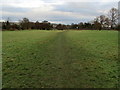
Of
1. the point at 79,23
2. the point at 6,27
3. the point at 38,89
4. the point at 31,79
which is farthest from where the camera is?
the point at 79,23

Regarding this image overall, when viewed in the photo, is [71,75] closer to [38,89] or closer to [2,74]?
[38,89]

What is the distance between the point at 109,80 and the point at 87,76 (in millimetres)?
736

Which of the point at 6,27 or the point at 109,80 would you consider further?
the point at 6,27

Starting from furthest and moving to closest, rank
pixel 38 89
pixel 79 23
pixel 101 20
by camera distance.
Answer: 1. pixel 79 23
2. pixel 101 20
3. pixel 38 89

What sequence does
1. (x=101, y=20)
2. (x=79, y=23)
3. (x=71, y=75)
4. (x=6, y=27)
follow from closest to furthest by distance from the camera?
(x=71, y=75) → (x=6, y=27) → (x=101, y=20) → (x=79, y=23)

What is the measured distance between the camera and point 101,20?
4240 inches

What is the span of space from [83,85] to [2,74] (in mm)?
2975

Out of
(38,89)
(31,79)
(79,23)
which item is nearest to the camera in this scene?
(38,89)

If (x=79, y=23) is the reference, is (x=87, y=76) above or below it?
below

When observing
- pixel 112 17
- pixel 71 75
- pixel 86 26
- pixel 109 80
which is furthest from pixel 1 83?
pixel 86 26

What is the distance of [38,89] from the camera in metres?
4.59

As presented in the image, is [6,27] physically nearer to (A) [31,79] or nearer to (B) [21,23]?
(B) [21,23]

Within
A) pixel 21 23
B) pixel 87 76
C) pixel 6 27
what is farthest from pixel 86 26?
pixel 87 76

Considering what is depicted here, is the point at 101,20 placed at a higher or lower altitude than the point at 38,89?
higher
